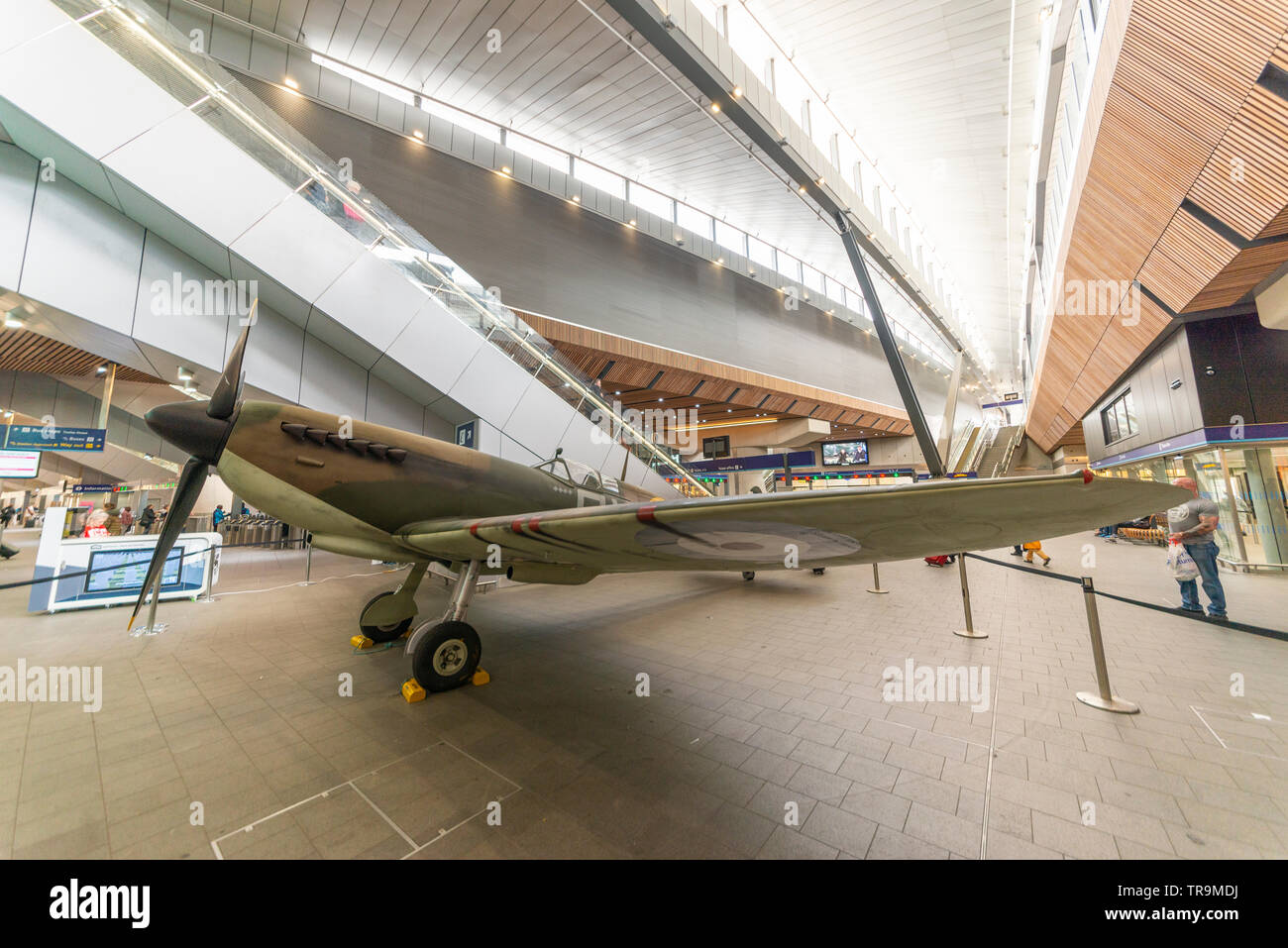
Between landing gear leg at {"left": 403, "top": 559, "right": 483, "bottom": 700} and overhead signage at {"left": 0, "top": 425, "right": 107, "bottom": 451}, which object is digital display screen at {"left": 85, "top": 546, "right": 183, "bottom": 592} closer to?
landing gear leg at {"left": 403, "top": 559, "right": 483, "bottom": 700}

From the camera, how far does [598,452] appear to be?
37.7 ft

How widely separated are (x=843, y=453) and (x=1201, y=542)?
89.7 ft

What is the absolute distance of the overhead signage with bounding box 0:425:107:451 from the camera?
10.3m

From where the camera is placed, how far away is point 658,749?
2.62 metres

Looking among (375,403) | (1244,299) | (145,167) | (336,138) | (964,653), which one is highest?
(336,138)

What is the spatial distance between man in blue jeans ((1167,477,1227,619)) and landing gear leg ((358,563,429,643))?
866 cm

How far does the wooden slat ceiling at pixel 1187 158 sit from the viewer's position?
3.57 metres

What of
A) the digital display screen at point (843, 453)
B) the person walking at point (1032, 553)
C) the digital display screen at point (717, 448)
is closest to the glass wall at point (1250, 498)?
the person walking at point (1032, 553)

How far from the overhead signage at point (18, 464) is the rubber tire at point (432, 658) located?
1181 centimetres

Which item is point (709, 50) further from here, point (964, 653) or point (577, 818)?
point (577, 818)
